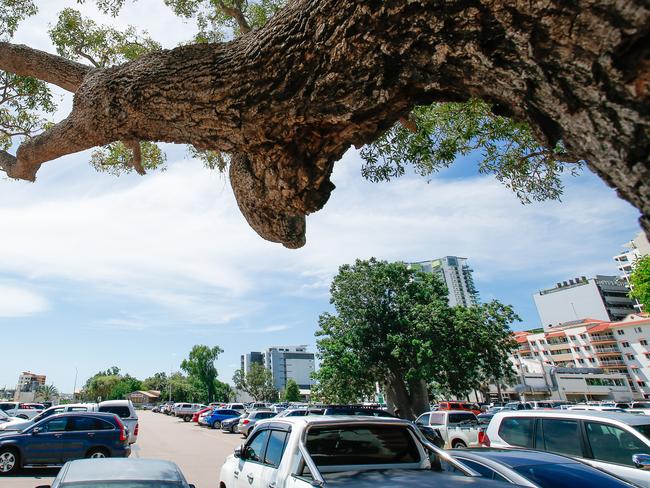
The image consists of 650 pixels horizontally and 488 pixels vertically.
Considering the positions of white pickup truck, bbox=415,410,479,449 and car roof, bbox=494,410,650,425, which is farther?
white pickup truck, bbox=415,410,479,449

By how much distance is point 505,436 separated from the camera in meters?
7.09

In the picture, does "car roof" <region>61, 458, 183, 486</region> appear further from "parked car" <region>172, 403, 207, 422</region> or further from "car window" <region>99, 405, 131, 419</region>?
"parked car" <region>172, 403, 207, 422</region>

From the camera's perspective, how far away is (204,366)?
71.1 m

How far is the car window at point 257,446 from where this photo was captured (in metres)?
4.88

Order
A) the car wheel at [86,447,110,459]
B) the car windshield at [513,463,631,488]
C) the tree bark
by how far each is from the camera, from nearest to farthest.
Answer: the tree bark < the car windshield at [513,463,631,488] < the car wheel at [86,447,110,459]

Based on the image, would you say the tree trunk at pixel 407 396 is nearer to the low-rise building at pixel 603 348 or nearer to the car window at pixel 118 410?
the car window at pixel 118 410

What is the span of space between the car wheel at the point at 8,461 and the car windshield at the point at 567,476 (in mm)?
12073

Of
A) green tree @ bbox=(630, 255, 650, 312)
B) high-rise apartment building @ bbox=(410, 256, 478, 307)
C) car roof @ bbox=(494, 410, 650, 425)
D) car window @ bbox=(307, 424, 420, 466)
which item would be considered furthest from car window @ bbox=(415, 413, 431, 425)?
high-rise apartment building @ bbox=(410, 256, 478, 307)

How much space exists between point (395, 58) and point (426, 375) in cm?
2028

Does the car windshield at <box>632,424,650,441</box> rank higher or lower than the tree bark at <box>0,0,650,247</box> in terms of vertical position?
lower

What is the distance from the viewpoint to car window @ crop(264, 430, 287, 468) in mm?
4273

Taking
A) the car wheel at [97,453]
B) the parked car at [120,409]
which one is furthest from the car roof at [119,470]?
the parked car at [120,409]

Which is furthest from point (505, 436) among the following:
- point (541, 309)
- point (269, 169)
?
point (541, 309)

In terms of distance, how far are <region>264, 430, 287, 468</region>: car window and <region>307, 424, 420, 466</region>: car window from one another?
0.40 meters
